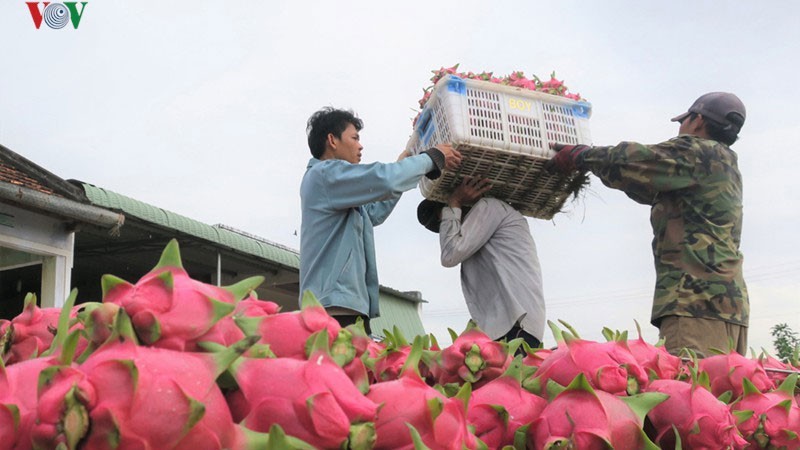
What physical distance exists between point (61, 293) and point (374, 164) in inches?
195

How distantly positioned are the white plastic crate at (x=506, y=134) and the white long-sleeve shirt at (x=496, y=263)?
6.2 inches

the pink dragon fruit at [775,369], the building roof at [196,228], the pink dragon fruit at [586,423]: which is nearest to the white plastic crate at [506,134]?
the pink dragon fruit at [775,369]

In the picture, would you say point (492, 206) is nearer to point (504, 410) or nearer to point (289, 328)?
point (504, 410)

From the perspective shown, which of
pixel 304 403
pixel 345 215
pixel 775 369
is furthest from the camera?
pixel 345 215

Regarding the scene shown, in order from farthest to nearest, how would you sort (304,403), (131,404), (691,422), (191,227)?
1. (191,227)
2. (691,422)
3. (304,403)
4. (131,404)

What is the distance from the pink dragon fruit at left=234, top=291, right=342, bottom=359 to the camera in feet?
3.68

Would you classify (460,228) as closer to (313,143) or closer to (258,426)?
(313,143)

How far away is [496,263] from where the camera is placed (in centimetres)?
406

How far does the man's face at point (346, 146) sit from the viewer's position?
3.89m

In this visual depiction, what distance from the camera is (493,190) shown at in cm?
421

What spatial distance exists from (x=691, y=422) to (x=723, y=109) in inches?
106

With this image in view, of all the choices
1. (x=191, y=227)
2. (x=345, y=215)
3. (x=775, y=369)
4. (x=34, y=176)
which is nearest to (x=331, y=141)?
(x=345, y=215)

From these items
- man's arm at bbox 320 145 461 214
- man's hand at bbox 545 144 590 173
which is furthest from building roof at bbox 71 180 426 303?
man's hand at bbox 545 144 590 173

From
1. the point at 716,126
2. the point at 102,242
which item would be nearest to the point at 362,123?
the point at 716,126
